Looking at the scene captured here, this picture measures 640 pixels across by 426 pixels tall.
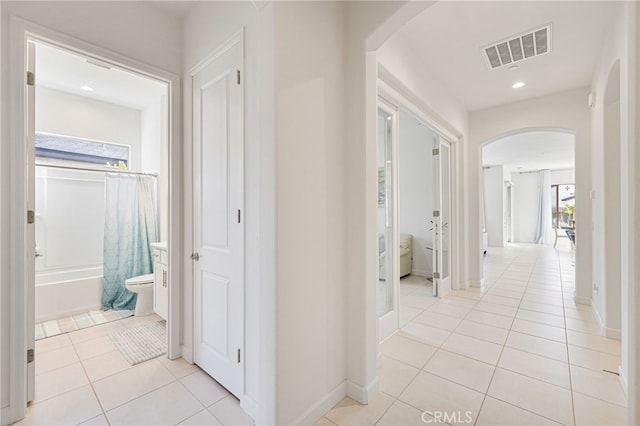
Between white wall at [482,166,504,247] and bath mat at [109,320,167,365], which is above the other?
white wall at [482,166,504,247]

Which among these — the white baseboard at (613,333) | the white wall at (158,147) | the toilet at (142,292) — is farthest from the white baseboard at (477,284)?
the white wall at (158,147)

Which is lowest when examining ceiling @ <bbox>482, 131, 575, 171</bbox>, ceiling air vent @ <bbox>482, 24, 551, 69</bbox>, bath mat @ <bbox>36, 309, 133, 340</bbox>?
bath mat @ <bbox>36, 309, 133, 340</bbox>

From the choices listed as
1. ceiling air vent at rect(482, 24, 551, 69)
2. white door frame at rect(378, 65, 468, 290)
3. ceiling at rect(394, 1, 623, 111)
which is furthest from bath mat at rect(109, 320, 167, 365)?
ceiling air vent at rect(482, 24, 551, 69)

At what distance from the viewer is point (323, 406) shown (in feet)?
5.37

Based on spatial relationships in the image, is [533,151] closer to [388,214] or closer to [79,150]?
[388,214]

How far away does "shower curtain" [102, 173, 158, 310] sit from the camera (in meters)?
3.51

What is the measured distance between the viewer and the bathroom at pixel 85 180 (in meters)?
3.20

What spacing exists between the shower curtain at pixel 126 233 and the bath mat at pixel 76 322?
0.17 m

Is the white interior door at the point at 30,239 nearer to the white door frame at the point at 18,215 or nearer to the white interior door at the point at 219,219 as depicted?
the white door frame at the point at 18,215

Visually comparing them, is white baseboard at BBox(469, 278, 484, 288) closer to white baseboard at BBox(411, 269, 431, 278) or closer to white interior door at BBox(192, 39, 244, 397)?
white baseboard at BBox(411, 269, 431, 278)

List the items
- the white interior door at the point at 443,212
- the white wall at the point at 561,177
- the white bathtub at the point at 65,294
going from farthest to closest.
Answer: the white wall at the point at 561,177 → the white interior door at the point at 443,212 → the white bathtub at the point at 65,294

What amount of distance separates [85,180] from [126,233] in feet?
2.84

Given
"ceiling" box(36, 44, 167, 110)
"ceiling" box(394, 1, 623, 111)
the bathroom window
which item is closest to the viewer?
"ceiling" box(394, 1, 623, 111)

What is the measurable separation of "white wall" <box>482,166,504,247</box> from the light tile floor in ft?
19.3
